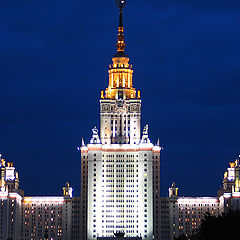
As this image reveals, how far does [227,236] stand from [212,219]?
19631mm

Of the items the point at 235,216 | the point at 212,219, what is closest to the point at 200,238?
the point at 212,219

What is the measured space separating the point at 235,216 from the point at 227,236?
885cm

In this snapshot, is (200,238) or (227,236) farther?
(200,238)

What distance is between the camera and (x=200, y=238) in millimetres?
156625

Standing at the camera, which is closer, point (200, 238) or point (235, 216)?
point (235, 216)

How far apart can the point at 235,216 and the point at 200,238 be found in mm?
13666

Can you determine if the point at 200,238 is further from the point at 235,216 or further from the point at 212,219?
the point at 235,216

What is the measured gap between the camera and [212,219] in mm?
156250

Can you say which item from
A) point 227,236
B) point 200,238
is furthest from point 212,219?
point 227,236

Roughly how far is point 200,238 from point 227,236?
20.4 m

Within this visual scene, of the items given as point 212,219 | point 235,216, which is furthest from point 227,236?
point 212,219

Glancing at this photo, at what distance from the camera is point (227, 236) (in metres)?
137

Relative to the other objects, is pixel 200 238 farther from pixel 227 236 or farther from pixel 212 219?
pixel 227 236

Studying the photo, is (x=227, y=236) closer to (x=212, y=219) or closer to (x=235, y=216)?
(x=235, y=216)
